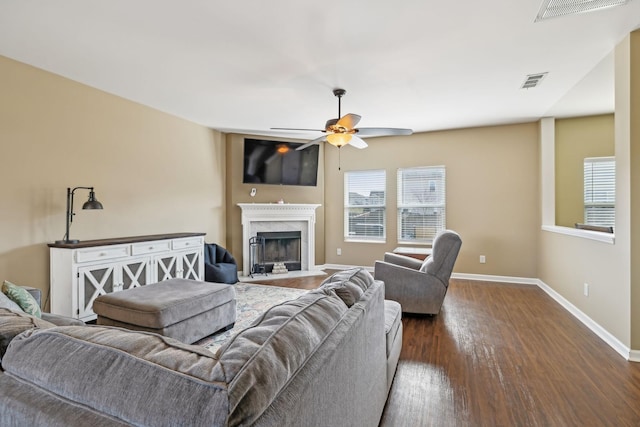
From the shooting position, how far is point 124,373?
700 millimetres

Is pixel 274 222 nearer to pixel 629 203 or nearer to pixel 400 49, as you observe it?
pixel 400 49

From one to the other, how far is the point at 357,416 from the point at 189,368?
35.8 inches

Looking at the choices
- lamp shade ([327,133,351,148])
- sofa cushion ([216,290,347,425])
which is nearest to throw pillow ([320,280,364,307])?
sofa cushion ([216,290,347,425])

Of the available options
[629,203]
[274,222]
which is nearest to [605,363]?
[629,203]

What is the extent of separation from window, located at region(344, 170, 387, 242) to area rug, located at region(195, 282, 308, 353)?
1.95 meters

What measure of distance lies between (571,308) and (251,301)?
381 cm

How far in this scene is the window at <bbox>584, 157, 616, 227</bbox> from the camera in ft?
15.0

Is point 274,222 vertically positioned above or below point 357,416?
above

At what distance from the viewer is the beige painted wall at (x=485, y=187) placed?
4.94 metres

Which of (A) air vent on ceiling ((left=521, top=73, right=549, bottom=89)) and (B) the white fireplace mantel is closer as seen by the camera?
(A) air vent on ceiling ((left=521, top=73, right=549, bottom=89))

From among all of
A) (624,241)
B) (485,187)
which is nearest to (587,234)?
(624,241)

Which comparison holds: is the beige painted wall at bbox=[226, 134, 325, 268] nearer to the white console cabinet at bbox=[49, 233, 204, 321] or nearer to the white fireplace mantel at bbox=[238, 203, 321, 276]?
the white fireplace mantel at bbox=[238, 203, 321, 276]

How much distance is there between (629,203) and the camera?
2.55 metres

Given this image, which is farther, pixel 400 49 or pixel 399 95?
pixel 399 95
